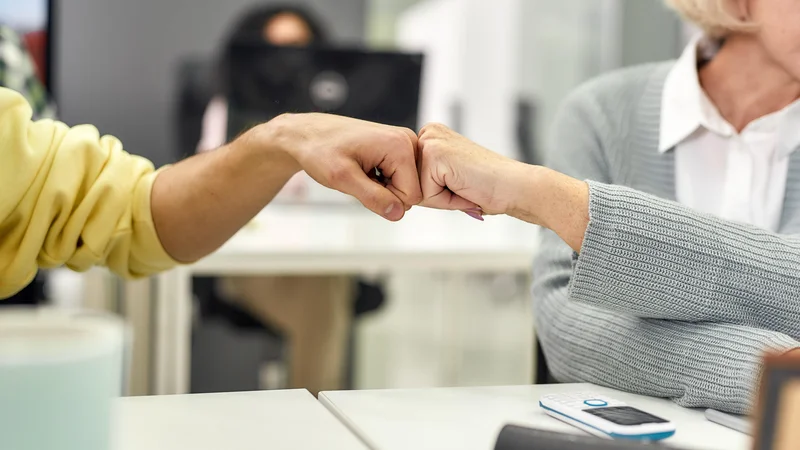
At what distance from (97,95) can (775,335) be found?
12.6 feet

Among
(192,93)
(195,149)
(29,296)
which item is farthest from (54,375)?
(192,93)

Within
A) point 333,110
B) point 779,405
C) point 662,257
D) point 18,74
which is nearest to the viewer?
point 779,405

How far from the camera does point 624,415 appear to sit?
0.66 metres

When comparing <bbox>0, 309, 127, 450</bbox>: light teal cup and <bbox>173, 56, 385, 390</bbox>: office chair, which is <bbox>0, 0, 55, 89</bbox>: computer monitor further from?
<bbox>0, 309, 127, 450</bbox>: light teal cup

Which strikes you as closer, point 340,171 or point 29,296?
point 340,171

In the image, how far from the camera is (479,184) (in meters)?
0.81

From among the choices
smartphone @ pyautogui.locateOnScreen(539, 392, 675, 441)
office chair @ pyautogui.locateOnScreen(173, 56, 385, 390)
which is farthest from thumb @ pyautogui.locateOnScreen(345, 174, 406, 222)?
office chair @ pyautogui.locateOnScreen(173, 56, 385, 390)

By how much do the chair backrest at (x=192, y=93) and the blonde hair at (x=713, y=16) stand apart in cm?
292

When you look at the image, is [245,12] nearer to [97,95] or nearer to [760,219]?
[97,95]

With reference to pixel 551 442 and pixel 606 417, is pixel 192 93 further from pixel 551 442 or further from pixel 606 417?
pixel 551 442

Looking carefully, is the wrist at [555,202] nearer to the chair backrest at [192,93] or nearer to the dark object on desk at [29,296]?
the dark object on desk at [29,296]

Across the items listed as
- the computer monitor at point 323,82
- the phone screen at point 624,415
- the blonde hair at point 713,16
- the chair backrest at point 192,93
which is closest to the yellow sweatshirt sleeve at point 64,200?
the phone screen at point 624,415

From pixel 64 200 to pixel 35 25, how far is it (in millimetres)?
2070

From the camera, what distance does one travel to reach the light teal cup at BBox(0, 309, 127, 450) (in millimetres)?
386
